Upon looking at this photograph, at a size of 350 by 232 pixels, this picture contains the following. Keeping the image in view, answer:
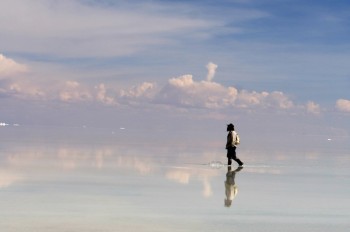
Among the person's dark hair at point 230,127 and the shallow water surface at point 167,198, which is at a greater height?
the person's dark hair at point 230,127

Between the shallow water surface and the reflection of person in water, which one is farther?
the reflection of person in water

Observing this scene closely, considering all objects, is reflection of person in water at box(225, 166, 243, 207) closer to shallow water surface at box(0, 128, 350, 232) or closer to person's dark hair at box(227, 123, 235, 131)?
shallow water surface at box(0, 128, 350, 232)

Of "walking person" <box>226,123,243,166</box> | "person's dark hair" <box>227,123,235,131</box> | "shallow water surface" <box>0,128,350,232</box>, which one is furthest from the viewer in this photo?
"person's dark hair" <box>227,123,235,131</box>

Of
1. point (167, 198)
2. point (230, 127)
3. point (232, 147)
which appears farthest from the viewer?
point (230, 127)

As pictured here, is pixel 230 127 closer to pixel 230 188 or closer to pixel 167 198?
pixel 230 188

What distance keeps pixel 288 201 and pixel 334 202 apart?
128cm

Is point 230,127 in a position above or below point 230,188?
above

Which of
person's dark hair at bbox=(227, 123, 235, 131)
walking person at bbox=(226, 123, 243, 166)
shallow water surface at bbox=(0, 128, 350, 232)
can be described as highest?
person's dark hair at bbox=(227, 123, 235, 131)

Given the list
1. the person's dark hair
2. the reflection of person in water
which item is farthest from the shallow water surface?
the person's dark hair

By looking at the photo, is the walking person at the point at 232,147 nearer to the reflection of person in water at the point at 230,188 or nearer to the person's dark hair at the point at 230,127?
the person's dark hair at the point at 230,127

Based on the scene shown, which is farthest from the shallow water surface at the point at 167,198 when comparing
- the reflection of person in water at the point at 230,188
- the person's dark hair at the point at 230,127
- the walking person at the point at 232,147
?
the person's dark hair at the point at 230,127

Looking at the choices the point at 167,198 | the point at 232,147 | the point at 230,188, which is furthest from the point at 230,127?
the point at 167,198

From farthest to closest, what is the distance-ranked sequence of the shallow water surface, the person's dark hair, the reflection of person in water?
1. the person's dark hair
2. the reflection of person in water
3. the shallow water surface

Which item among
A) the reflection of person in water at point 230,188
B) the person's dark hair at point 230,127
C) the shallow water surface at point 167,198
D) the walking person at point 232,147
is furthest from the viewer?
the person's dark hair at point 230,127
